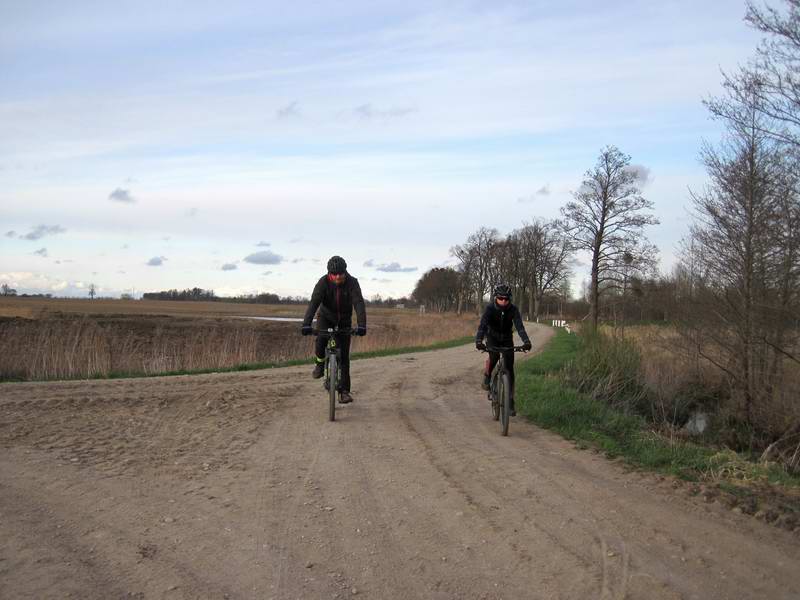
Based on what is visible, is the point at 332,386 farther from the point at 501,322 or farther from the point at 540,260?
the point at 540,260

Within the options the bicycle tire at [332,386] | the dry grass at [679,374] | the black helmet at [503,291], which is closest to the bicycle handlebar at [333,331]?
the bicycle tire at [332,386]

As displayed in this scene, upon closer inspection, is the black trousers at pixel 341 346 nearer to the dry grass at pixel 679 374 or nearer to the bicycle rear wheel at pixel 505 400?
the bicycle rear wheel at pixel 505 400

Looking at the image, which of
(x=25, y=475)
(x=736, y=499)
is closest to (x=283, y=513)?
(x=25, y=475)

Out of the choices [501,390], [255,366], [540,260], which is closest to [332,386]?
[501,390]

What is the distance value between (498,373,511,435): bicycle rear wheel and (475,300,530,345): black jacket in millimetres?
590

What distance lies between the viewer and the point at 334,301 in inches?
346

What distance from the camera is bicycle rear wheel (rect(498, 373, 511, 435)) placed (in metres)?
8.02

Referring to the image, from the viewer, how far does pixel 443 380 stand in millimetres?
13484

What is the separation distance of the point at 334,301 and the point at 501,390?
255 cm

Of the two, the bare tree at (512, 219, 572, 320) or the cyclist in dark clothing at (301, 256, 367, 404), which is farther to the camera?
the bare tree at (512, 219, 572, 320)

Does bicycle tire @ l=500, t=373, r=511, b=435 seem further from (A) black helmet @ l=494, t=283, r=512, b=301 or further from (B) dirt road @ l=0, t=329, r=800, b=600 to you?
(A) black helmet @ l=494, t=283, r=512, b=301

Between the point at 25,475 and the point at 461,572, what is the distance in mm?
4189

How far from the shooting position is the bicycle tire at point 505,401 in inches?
316

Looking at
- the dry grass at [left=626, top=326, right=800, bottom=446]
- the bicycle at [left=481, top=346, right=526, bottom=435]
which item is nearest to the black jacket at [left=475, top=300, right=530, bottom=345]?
the bicycle at [left=481, top=346, right=526, bottom=435]
